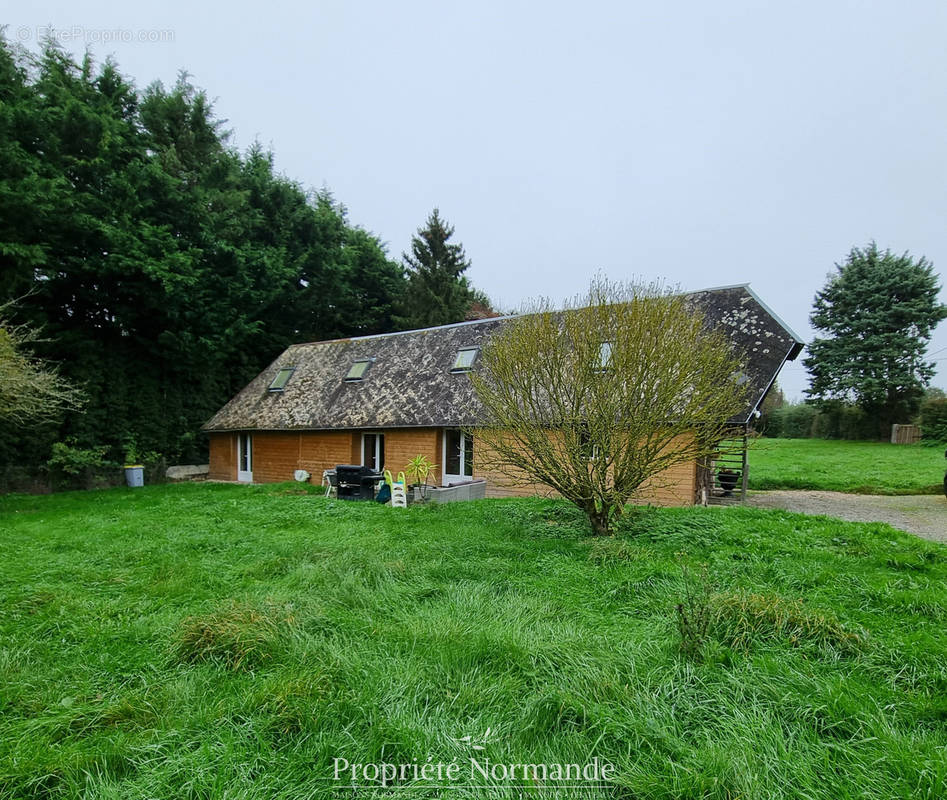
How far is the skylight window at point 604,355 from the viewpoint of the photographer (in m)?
7.09

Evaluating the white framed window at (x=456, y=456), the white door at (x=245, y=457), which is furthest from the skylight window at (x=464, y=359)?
the white door at (x=245, y=457)

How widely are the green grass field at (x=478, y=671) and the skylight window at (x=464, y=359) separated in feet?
30.7

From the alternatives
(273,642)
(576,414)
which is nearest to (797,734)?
(273,642)

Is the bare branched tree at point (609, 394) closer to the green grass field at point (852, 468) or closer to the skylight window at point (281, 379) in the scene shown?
the green grass field at point (852, 468)

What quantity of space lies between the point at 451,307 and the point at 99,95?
1797cm

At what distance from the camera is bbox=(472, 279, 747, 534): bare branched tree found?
694cm

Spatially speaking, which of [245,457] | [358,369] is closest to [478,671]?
[358,369]

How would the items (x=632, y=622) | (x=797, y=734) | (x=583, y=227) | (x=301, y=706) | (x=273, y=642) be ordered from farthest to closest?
1. (x=583, y=227)
2. (x=632, y=622)
3. (x=273, y=642)
4. (x=301, y=706)
5. (x=797, y=734)

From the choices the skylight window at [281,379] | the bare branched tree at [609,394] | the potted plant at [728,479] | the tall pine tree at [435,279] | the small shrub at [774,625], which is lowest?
the potted plant at [728,479]

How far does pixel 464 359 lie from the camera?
15.2 m

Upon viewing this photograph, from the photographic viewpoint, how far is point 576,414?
7191 mm

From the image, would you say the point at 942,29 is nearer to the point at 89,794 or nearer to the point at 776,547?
the point at 776,547

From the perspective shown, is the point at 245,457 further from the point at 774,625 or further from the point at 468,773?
the point at 774,625

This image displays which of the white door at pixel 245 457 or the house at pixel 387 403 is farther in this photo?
the white door at pixel 245 457
